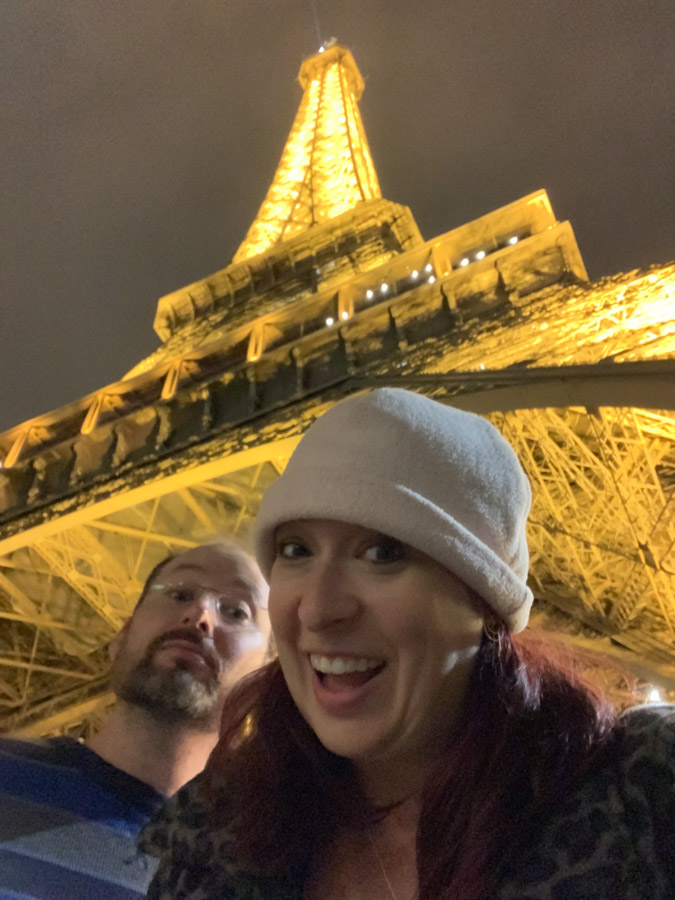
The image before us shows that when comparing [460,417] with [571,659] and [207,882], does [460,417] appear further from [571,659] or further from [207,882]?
[207,882]

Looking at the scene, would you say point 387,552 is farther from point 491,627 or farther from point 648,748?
point 648,748

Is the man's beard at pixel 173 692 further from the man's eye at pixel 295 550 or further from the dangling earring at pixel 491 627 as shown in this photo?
the dangling earring at pixel 491 627

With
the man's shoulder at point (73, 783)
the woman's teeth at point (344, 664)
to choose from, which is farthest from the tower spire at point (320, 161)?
the woman's teeth at point (344, 664)

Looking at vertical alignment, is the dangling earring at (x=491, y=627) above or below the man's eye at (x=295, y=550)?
below

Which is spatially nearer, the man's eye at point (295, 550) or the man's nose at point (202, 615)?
the man's eye at point (295, 550)

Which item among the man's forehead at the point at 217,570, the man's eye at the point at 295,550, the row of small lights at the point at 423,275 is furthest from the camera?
the row of small lights at the point at 423,275

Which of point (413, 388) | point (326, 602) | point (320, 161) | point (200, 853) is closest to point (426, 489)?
point (326, 602)

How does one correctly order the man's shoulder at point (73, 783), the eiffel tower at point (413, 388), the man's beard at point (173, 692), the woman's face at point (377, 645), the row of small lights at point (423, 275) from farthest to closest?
1. the row of small lights at point (423, 275)
2. the eiffel tower at point (413, 388)
3. the man's beard at point (173, 692)
4. the man's shoulder at point (73, 783)
5. the woman's face at point (377, 645)

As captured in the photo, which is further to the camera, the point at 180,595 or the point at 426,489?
the point at 180,595

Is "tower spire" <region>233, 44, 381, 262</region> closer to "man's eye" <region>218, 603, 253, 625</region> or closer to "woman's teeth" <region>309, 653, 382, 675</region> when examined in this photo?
"man's eye" <region>218, 603, 253, 625</region>
